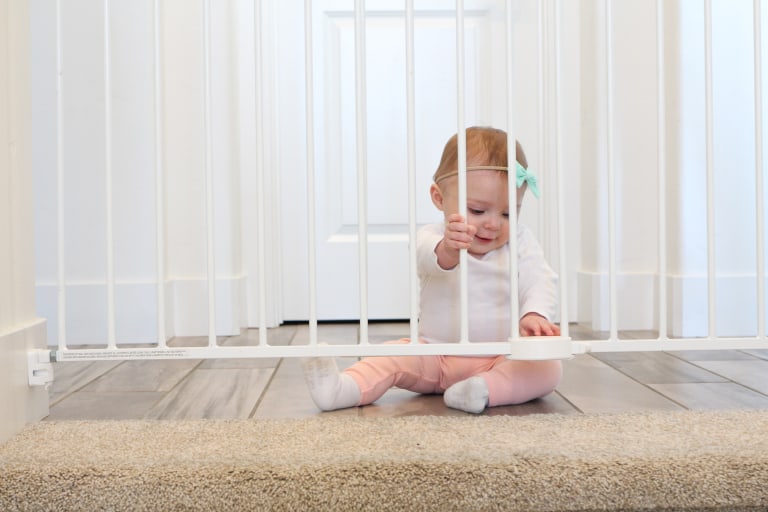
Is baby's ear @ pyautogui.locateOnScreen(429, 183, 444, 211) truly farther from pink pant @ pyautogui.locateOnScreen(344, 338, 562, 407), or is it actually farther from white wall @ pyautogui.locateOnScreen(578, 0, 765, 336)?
white wall @ pyautogui.locateOnScreen(578, 0, 765, 336)

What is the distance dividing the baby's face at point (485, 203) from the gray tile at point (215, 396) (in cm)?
43

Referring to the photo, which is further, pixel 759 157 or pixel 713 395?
pixel 713 395

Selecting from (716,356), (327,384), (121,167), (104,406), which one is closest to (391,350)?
(327,384)

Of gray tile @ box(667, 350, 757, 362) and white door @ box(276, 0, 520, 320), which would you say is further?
white door @ box(276, 0, 520, 320)

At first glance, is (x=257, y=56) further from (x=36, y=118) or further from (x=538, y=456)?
(x=36, y=118)

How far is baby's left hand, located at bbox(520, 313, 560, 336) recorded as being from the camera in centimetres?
106

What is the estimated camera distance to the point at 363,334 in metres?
0.97

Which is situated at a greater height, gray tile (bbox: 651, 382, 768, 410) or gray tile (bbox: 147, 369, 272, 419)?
gray tile (bbox: 147, 369, 272, 419)

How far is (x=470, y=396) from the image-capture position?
1.04 m

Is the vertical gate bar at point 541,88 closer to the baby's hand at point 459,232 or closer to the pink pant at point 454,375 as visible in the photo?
the baby's hand at point 459,232

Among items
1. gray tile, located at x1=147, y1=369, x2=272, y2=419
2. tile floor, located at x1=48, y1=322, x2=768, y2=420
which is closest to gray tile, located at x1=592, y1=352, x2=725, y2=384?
tile floor, located at x1=48, y1=322, x2=768, y2=420

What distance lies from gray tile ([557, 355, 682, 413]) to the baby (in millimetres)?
67

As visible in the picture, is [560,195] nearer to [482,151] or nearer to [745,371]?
[482,151]

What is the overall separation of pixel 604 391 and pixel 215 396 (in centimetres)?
62
